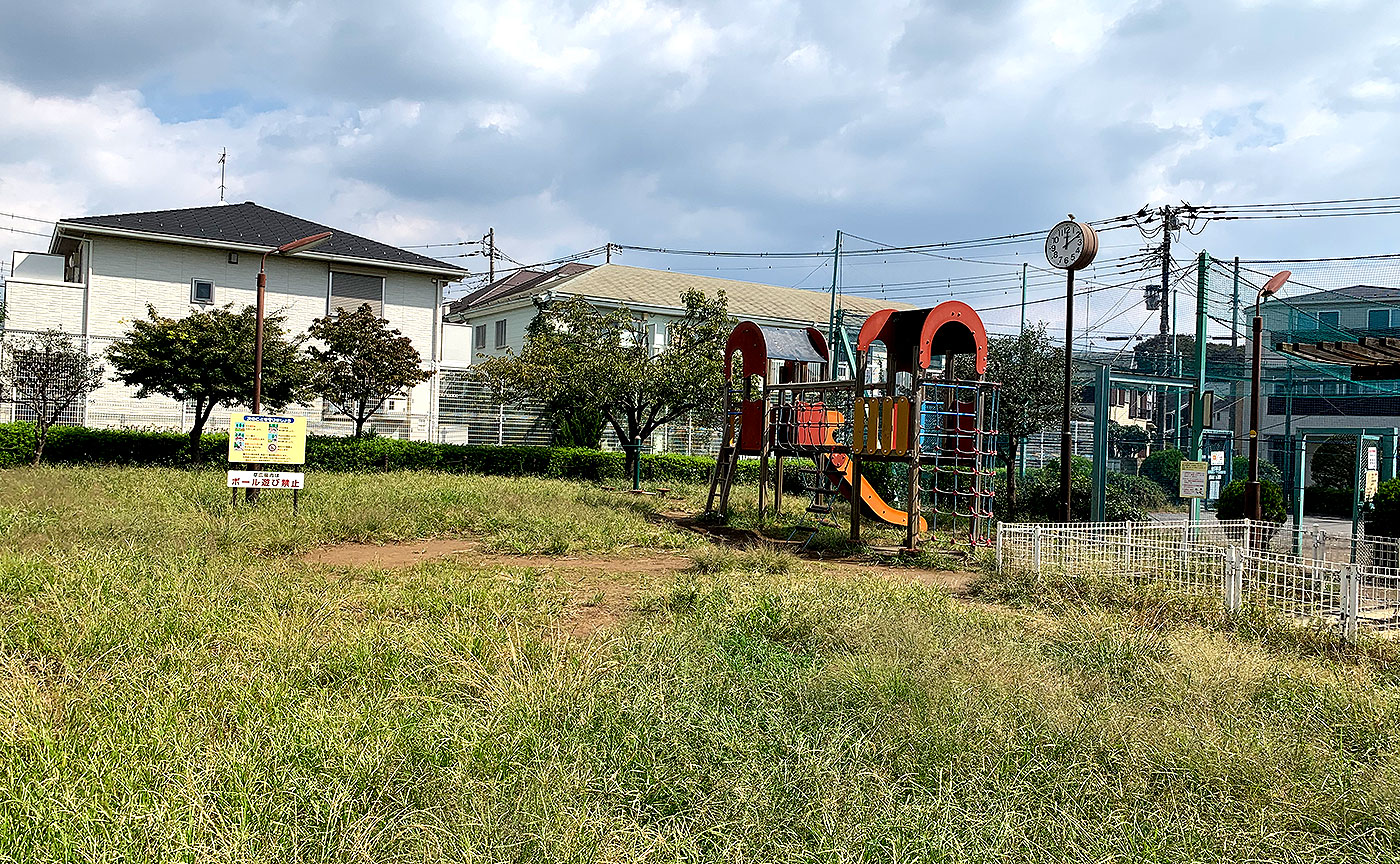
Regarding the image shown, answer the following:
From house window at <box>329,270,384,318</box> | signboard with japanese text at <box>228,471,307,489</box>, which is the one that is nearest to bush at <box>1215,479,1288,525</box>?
signboard with japanese text at <box>228,471,307,489</box>

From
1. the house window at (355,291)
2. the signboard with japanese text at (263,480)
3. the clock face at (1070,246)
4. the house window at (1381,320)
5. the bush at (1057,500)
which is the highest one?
the house window at (355,291)

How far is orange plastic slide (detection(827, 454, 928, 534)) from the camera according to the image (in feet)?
43.4

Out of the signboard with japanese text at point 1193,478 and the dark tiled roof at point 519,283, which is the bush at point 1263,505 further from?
the dark tiled roof at point 519,283

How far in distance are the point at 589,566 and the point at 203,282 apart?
20.7 m

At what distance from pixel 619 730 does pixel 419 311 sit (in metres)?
25.7

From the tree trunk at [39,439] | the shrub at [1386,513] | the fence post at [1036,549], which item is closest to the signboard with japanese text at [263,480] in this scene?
the fence post at [1036,549]

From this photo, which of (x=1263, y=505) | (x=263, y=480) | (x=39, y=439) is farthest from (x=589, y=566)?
(x=39, y=439)

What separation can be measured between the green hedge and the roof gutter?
7.01 meters

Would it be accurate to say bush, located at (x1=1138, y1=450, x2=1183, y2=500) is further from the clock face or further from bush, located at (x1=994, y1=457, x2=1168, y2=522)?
the clock face

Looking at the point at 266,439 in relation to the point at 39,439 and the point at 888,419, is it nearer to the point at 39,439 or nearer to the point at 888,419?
the point at 888,419

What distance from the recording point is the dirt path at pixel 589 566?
7.98 metres

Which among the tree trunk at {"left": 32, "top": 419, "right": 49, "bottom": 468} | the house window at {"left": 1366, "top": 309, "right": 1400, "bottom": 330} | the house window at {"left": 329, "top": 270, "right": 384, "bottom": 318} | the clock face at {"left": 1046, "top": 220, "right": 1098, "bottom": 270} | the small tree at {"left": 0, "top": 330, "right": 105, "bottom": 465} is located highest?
the house window at {"left": 329, "top": 270, "right": 384, "bottom": 318}

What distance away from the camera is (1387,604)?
314 inches

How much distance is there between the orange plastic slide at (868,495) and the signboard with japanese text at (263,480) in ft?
21.8
